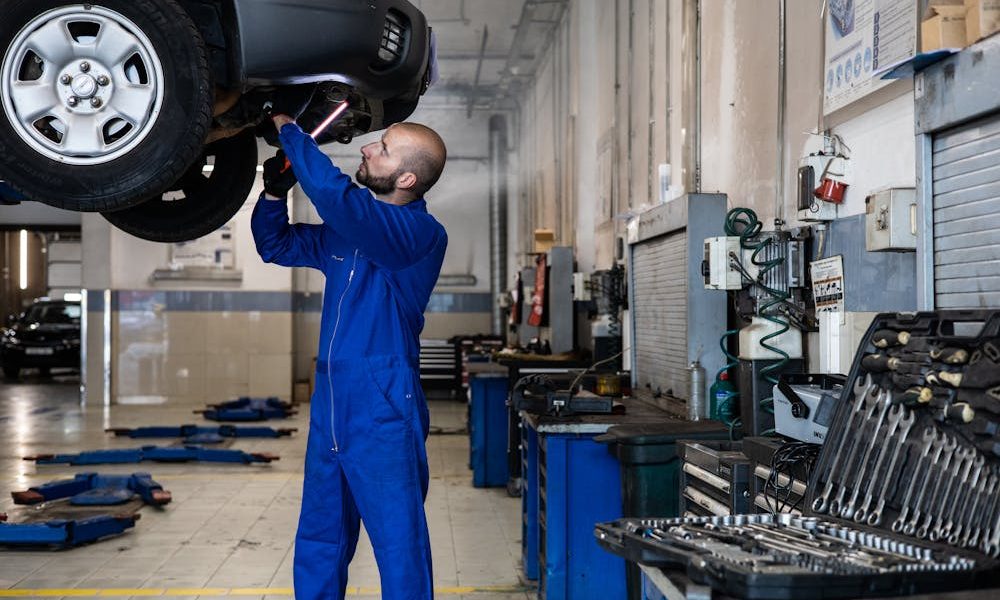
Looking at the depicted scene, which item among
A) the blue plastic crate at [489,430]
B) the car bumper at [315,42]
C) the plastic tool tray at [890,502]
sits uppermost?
the car bumper at [315,42]

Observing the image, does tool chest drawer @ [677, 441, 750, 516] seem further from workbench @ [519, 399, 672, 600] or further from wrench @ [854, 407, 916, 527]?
wrench @ [854, 407, 916, 527]

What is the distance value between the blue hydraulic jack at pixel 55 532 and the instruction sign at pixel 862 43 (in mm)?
3377

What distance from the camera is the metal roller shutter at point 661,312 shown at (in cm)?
357

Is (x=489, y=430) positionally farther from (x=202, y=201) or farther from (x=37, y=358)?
(x=37, y=358)

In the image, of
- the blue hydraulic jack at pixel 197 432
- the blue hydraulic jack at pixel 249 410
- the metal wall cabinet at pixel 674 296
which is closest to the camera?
the metal wall cabinet at pixel 674 296

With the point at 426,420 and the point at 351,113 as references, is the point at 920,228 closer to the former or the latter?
the point at 426,420

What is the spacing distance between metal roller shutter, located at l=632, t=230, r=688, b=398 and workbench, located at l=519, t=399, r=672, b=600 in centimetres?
43

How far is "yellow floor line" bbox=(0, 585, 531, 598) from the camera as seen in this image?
354cm

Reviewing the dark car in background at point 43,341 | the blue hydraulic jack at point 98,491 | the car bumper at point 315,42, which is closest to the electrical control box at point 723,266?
the car bumper at point 315,42

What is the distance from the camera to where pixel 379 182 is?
2.38 meters

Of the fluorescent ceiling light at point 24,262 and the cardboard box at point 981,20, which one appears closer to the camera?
the cardboard box at point 981,20

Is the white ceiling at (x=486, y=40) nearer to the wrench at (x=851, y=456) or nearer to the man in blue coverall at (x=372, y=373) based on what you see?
the man in blue coverall at (x=372, y=373)

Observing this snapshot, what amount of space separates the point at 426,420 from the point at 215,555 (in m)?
2.22

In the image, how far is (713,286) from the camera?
3.10m
